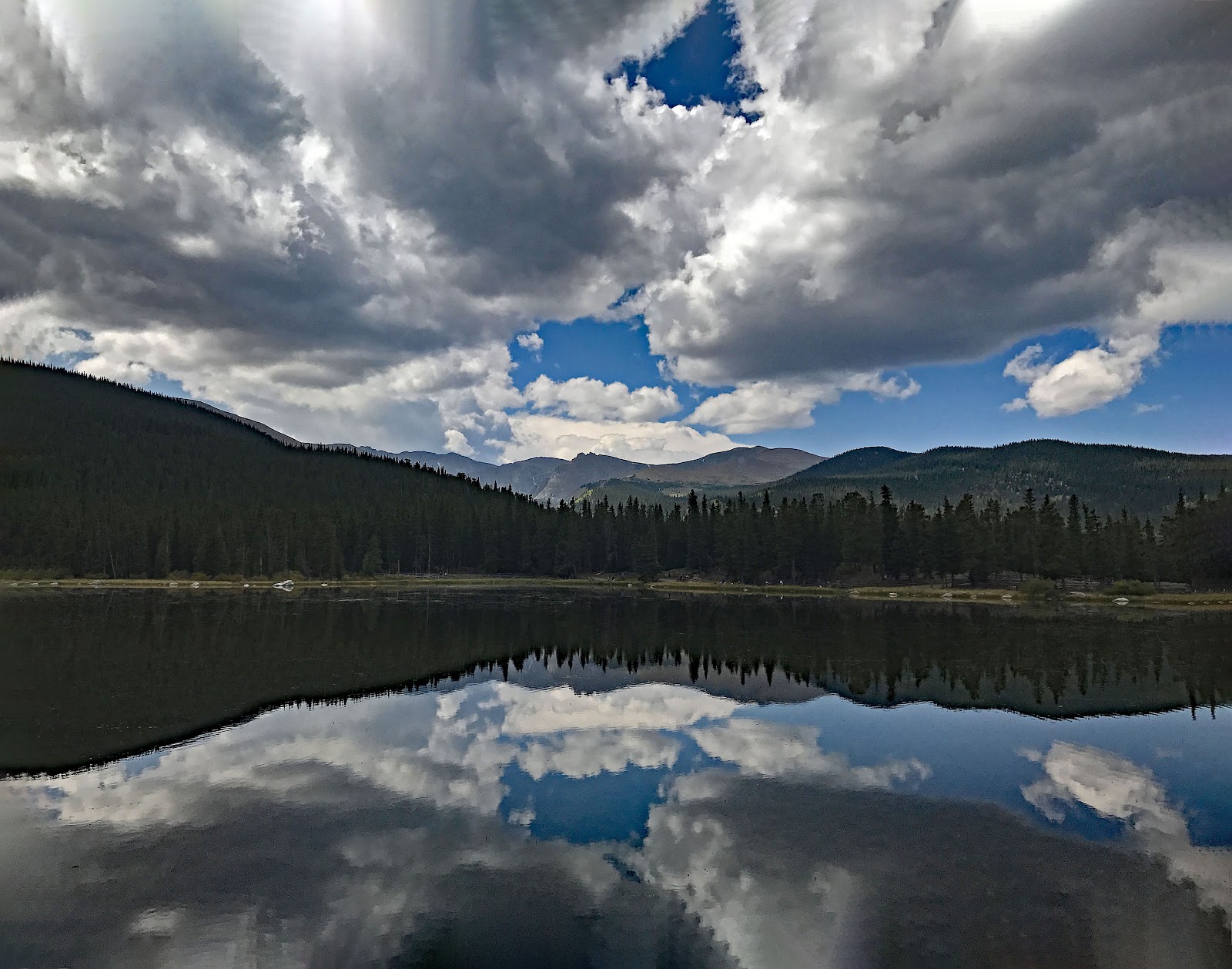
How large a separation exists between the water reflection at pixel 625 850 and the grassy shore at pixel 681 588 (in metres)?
104

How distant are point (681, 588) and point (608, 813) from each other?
147 metres

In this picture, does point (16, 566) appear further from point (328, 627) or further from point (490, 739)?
Result: point (490, 739)

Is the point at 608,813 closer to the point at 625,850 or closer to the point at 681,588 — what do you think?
the point at 625,850

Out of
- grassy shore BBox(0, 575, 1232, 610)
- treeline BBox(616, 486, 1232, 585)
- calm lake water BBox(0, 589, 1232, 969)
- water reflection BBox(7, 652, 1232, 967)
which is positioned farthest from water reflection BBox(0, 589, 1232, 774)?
treeline BBox(616, 486, 1232, 585)

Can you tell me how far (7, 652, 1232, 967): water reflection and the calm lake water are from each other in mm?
105

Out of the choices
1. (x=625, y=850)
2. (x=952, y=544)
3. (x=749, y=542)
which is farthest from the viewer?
(x=749, y=542)

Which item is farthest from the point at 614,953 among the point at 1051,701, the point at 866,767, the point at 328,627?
the point at 328,627

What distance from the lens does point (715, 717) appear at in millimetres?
39031

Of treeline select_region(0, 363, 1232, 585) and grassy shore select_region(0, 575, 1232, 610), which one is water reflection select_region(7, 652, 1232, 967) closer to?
grassy shore select_region(0, 575, 1232, 610)

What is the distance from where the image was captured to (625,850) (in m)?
20.5

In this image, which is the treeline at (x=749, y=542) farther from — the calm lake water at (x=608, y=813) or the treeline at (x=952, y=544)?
the calm lake water at (x=608, y=813)

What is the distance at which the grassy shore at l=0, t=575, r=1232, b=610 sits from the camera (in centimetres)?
12331

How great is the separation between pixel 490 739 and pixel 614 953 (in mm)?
19953

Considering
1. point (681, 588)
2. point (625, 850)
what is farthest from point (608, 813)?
point (681, 588)
